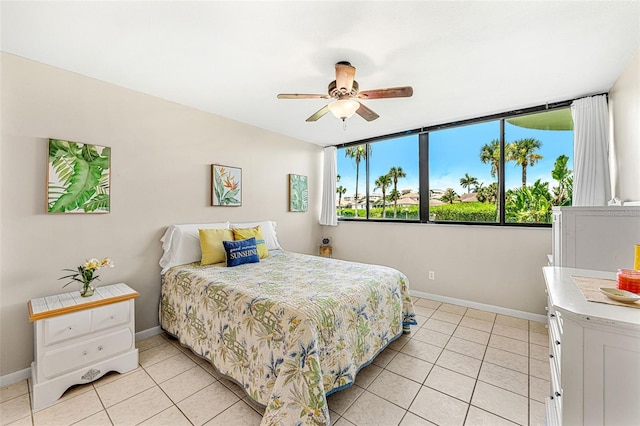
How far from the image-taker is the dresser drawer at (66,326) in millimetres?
1842

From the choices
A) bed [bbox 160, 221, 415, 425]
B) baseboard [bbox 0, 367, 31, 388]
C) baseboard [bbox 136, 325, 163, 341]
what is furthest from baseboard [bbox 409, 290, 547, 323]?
baseboard [bbox 0, 367, 31, 388]

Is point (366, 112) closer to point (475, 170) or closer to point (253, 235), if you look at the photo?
point (253, 235)

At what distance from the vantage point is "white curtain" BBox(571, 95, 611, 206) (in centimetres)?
258

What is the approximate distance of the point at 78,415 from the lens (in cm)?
170

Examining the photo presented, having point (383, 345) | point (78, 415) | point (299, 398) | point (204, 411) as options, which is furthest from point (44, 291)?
point (383, 345)

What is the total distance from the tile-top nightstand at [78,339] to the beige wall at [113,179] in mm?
270

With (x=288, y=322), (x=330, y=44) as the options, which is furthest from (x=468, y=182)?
(x=288, y=322)

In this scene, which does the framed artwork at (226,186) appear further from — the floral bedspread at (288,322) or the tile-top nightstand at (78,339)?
the tile-top nightstand at (78,339)

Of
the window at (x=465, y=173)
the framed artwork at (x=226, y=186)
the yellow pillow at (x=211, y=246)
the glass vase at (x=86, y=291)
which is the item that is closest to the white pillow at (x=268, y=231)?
the framed artwork at (x=226, y=186)

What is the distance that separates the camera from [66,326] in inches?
75.2

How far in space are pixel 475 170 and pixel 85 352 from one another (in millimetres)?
4457

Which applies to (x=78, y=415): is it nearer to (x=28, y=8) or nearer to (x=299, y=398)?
(x=299, y=398)

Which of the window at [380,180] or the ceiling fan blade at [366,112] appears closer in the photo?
the ceiling fan blade at [366,112]

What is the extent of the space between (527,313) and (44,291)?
4856 mm
